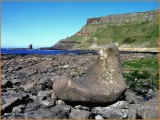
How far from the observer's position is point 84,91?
14.5 metres

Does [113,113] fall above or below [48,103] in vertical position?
below

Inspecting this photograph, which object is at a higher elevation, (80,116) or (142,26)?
(142,26)

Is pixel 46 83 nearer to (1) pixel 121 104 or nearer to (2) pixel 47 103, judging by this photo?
(2) pixel 47 103

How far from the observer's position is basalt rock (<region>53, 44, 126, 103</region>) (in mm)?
14586

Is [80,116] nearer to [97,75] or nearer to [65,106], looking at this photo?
[65,106]

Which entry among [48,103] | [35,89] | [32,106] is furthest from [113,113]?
[35,89]

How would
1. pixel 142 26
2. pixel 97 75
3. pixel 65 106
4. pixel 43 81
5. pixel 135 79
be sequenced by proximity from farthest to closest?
1. pixel 142 26
2. pixel 135 79
3. pixel 43 81
4. pixel 97 75
5. pixel 65 106

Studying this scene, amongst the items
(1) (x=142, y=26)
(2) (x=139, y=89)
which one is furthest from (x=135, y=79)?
(1) (x=142, y=26)

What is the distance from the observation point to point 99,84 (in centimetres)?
1532

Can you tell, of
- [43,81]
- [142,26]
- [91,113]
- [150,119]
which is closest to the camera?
[150,119]

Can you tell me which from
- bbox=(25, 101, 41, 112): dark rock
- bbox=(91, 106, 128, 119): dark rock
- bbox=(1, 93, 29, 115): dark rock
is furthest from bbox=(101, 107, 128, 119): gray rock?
bbox=(1, 93, 29, 115): dark rock

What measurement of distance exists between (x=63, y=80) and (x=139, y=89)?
26.9 feet

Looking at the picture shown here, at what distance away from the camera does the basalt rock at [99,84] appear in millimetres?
14586

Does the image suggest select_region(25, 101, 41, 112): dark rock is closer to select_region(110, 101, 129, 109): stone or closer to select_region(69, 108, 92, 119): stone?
select_region(69, 108, 92, 119): stone
